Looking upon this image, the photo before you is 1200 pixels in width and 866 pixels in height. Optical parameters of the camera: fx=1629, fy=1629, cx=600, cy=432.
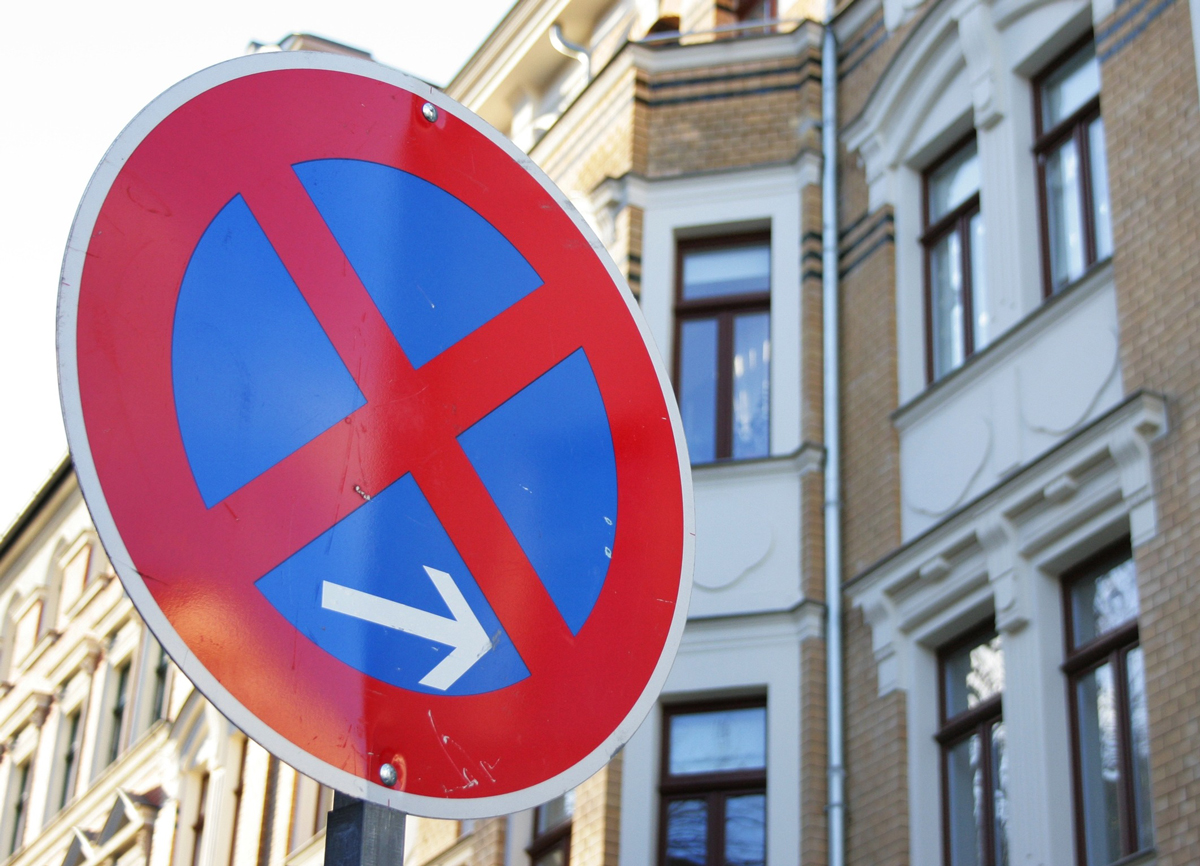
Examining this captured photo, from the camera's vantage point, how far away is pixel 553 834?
11.0 meters

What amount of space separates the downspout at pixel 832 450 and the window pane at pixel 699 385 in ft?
2.92

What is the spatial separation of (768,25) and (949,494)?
457cm

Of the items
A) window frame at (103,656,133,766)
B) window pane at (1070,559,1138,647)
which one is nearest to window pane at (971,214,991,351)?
window pane at (1070,559,1138,647)

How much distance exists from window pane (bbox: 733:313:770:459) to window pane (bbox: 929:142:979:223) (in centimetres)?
146

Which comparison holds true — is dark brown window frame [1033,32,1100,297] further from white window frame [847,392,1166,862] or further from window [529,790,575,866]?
window [529,790,575,866]

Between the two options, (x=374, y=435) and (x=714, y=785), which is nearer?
(x=374, y=435)

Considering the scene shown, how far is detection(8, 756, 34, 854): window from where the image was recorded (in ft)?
79.0

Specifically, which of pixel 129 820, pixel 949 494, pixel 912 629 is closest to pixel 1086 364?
pixel 949 494

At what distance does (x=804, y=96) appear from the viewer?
1239 centimetres

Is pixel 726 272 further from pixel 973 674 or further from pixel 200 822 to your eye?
pixel 200 822

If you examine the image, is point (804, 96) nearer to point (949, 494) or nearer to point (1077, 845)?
point (949, 494)

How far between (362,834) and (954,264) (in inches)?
372

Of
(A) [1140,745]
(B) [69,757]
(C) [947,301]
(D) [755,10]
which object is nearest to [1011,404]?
(C) [947,301]

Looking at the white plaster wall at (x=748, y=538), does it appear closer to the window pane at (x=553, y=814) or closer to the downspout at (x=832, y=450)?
the downspout at (x=832, y=450)
